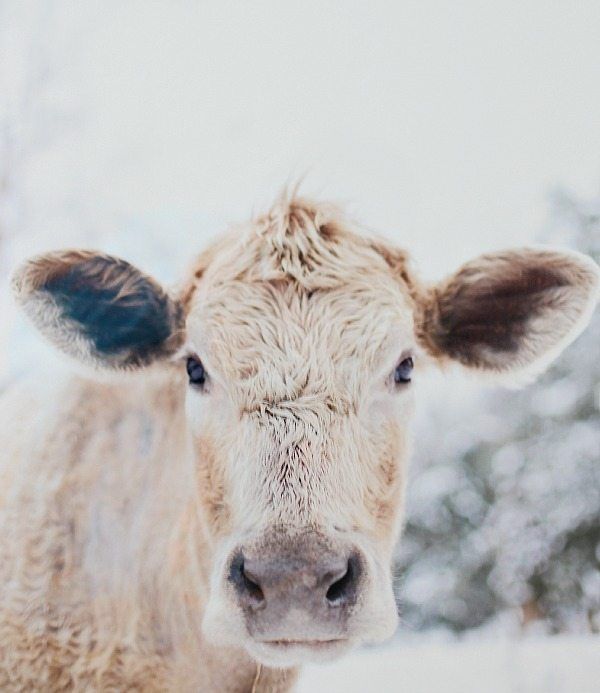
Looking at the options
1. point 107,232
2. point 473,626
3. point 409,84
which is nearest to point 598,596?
point 473,626

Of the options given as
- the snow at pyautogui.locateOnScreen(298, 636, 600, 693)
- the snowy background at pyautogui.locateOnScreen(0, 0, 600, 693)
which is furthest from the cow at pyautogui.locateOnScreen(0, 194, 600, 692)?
the snow at pyautogui.locateOnScreen(298, 636, 600, 693)

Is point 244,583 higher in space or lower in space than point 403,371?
lower

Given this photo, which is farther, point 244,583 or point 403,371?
point 403,371

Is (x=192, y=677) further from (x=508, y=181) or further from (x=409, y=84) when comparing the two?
(x=508, y=181)

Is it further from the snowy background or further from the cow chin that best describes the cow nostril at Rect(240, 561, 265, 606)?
the snowy background

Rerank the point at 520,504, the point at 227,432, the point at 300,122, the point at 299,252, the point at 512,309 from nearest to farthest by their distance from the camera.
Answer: the point at 227,432, the point at 299,252, the point at 512,309, the point at 300,122, the point at 520,504

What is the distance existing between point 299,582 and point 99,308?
67cm

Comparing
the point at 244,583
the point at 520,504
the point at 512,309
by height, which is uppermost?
the point at 512,309

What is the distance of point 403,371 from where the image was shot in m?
1.31

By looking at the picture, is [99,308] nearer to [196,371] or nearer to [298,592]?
[196,371]

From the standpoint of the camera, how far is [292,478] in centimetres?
107

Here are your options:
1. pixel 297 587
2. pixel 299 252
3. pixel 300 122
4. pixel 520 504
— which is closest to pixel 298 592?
pixel 297 587

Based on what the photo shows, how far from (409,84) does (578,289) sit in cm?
124

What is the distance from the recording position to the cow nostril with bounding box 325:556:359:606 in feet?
3.29
